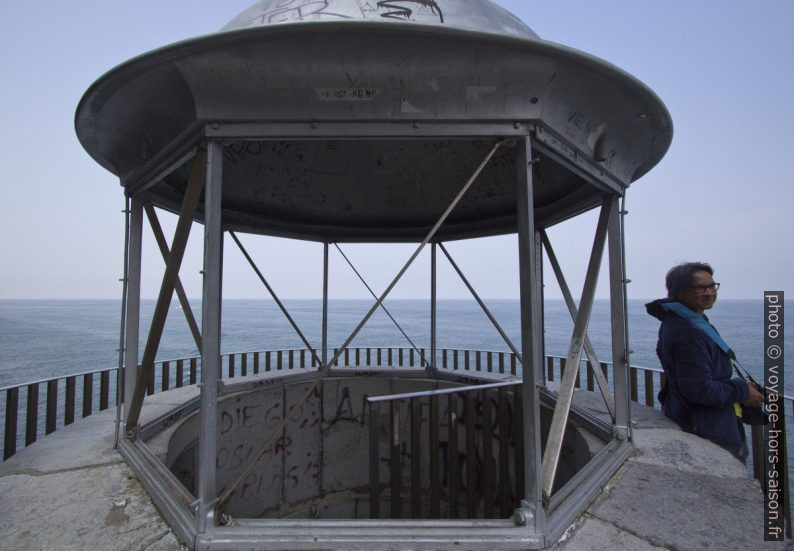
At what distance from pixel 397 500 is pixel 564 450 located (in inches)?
87.6

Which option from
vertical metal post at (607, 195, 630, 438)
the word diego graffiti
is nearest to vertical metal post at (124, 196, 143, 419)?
the word diego graffiti

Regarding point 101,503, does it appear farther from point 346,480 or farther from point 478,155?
point 478,155

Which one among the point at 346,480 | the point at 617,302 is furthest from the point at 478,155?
the point at 346,480

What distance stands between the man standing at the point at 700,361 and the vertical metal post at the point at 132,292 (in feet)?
16.6

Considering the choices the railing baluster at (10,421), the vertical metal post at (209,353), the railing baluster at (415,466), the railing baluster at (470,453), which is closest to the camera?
the vertical metal post at (209,353)

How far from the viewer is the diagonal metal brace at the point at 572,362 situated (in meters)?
2.91

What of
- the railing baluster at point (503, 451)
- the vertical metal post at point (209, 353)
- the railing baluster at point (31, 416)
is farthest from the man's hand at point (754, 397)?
the railing baluster at point (31, 416)

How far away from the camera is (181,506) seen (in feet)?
9.49

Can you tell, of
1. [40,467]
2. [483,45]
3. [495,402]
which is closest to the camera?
[483,45]

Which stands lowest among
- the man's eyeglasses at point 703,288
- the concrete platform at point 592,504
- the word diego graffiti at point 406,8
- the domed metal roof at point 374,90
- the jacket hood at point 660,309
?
the concrete platform at point 592,504

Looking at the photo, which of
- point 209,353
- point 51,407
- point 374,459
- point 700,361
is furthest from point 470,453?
point 51,407

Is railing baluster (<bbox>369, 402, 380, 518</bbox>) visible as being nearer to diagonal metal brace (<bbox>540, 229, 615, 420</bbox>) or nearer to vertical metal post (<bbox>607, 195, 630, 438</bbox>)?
diagonal metal brace (<bbox>540, 229, 615, 420</bbox>)

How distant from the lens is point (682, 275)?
13.3 ft

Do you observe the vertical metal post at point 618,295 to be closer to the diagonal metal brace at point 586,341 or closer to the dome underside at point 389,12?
the diagonal metal brace at point 586,341
